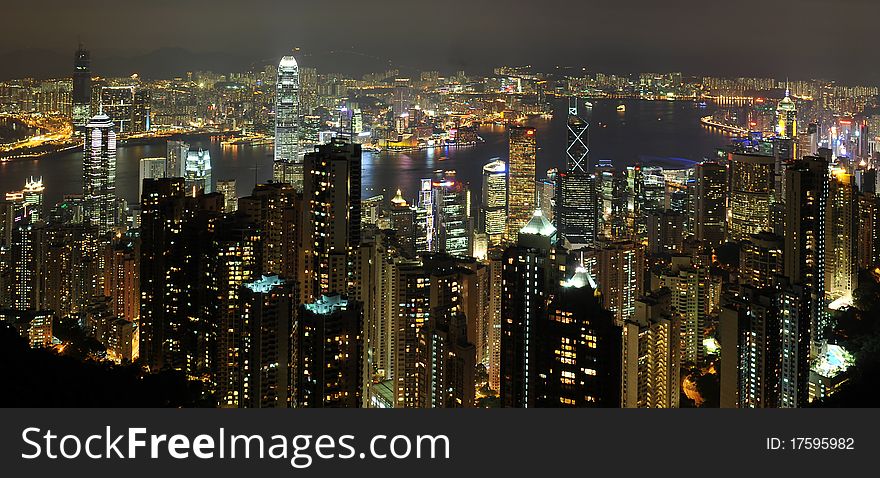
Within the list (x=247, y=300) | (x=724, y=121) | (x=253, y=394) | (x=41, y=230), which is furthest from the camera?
(x=724, y=121)

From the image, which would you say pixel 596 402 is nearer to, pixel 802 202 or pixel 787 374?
pixel 787 374

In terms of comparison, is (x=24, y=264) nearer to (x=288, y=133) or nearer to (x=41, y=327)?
(x=41, y=327)

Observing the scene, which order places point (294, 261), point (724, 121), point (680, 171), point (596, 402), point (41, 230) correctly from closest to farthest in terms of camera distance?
point (596, 402)
point (294, 261)
point (41, 230)
point (724, 121)
point (680, 171)

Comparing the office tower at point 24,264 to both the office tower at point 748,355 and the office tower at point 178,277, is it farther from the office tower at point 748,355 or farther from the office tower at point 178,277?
the office tower at point 748,355

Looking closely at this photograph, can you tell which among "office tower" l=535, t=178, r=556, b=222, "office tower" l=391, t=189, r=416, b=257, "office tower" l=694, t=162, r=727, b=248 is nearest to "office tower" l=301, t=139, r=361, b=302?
"office tower" l=391, t=189, r=416, b=257

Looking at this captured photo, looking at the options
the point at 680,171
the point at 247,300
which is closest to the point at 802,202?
the point at 680,171

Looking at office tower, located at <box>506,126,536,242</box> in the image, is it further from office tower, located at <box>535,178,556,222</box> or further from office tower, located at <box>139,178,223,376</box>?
office tower, located at <box>139,178,223,376</box>

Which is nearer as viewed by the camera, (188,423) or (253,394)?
(188,423)
